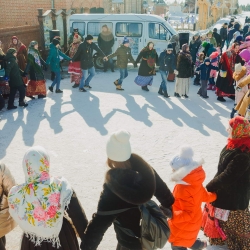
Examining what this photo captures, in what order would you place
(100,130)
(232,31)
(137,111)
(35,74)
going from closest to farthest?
(100,130) < (137,111) < (35,74) < (232,31)

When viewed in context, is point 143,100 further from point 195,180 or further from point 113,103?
point 195,180

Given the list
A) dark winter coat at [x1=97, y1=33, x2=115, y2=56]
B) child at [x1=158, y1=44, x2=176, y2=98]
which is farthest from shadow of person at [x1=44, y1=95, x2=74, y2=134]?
dark winter coat at [x1=97, y1=33, x2=115, y2=56]

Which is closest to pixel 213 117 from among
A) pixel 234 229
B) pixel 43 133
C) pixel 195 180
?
pixel 43 133

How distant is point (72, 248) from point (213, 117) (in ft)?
18.0

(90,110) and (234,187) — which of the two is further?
A: (90,110)

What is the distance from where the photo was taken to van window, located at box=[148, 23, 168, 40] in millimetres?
12367

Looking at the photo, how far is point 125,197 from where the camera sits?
210 centimetres

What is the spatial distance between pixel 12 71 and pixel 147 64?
144 inches

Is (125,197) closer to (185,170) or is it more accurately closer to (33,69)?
(185,170)

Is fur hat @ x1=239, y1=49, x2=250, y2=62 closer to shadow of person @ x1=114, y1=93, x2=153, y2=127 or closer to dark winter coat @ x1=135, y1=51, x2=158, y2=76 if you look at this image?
dark winter coat @ x1=135, y1=51, x2=158, y2=76

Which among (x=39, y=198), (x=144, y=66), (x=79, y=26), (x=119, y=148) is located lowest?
(x=144, y=66)

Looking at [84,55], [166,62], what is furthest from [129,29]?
[166,62]

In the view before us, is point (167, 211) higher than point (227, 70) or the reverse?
the reverse

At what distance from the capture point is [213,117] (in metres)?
7.19
